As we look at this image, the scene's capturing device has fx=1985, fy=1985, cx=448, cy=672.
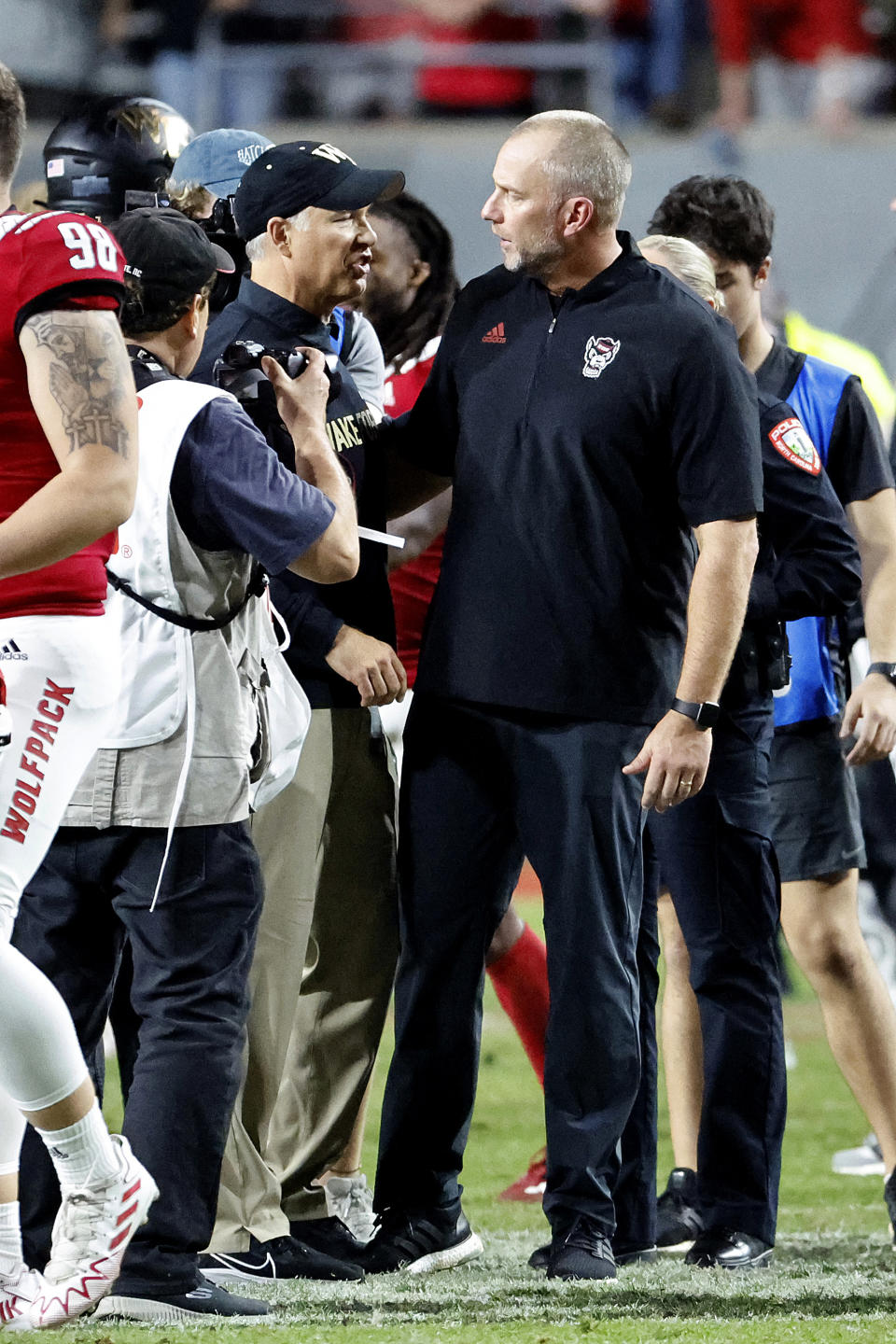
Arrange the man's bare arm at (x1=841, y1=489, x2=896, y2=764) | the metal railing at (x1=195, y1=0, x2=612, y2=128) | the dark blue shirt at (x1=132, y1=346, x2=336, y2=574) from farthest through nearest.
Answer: the metal railing at (x1=195, y1=0, x2=612, y2=128)
the man's bare arm at (x1=841, y1=489, x2=896, y2=764)
the dark blue shirt at (x1=132, y1=346, x2=336, y2=574)

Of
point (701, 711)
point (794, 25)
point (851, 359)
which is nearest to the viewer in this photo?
point (701, 711)

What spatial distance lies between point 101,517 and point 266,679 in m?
0.65

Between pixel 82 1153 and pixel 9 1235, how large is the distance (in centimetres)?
20

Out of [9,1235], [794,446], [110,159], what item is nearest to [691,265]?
[794,446]

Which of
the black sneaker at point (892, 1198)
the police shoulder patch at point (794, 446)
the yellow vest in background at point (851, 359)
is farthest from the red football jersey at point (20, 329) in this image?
the yellow vest in background at point (851, 359)

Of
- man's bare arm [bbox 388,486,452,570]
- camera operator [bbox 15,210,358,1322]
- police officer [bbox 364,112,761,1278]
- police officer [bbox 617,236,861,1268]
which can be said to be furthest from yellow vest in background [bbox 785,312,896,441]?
camera operator [bbox 15,210,358,1322]

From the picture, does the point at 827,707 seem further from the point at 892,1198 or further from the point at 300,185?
the point at 300,185

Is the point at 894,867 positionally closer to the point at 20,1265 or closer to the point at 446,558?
the point at 446,558

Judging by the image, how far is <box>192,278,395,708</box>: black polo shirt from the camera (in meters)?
3.66

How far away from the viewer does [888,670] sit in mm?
4246

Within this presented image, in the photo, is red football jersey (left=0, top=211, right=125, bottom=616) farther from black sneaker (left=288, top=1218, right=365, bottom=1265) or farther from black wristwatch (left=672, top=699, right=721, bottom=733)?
black sneaker (left=288, top=1218, right=365, bottom=1265)

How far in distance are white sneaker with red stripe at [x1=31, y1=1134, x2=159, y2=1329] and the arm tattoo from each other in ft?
3.49

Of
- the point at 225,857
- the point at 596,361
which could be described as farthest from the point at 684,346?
the point at 225,857

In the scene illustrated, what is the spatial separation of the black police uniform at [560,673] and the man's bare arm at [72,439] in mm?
1016
